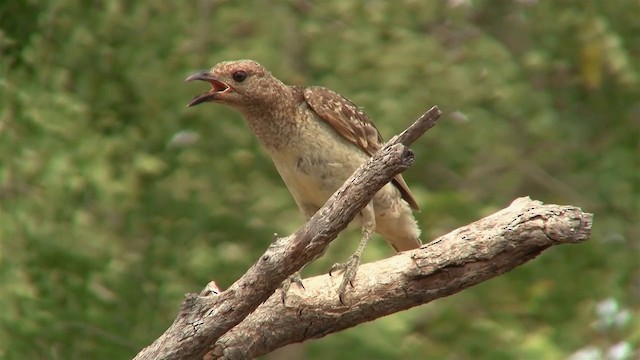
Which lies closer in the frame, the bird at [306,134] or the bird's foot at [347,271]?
the bird's foot at [347,271]

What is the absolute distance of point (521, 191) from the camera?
10.9 m

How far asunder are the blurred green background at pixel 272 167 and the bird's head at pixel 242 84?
2184mm

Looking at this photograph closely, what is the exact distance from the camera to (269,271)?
4551 mm

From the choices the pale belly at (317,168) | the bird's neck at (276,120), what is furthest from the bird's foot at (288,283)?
the bird's neck at (276,120)

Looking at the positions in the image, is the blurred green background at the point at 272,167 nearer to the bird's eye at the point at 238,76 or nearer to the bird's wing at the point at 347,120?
the bird's wing at the point at 347,120

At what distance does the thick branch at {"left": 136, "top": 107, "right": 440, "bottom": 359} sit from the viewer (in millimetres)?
4395

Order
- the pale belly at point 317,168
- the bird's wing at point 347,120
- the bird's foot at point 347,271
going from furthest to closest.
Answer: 1. the bird's wing at point 347,120
2. the pale belly at point 317,168
3. the bird's foot at point 347,271

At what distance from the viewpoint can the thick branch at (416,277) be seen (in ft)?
14.9

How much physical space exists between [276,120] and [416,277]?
143 centimetres

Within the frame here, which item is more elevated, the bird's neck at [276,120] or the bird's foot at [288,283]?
the bird's neck at [276,120]

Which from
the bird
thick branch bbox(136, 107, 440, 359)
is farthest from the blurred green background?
thick branch bbox(136, 107, 440, 359)

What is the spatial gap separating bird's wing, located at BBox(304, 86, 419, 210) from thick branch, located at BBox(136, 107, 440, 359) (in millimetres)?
1586

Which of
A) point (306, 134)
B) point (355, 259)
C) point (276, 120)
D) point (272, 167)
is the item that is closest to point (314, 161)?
point (306, 134)

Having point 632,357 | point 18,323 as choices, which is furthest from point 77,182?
point 632,357
